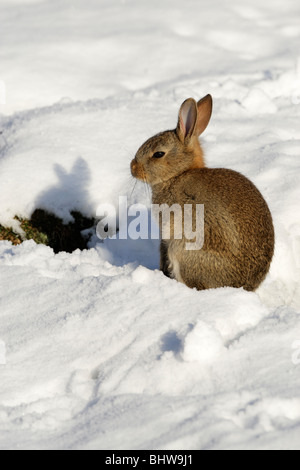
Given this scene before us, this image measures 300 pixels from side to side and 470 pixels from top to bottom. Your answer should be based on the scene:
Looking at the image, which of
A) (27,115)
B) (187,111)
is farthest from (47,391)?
(27,115)

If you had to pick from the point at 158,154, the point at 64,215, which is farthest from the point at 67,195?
the point at 158,154

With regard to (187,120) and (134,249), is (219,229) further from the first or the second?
(134,249)

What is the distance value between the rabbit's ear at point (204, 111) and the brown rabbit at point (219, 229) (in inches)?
6.6

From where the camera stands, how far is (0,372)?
404 centimetres

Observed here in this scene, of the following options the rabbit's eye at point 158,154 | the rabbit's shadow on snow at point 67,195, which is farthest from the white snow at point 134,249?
the rabbit's eye at point 158,154

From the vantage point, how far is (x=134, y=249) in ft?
20.9

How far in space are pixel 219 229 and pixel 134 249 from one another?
5.38 feet

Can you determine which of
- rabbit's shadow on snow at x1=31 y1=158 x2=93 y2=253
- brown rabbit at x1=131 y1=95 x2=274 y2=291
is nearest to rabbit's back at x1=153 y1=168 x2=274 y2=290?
brown rabbit at x1=131 y1=95 x2=274 y2=291

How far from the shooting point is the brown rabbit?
16.1 ft

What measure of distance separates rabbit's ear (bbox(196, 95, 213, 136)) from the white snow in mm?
1179

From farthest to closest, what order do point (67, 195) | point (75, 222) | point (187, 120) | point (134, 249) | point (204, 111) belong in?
point (67, 195) < point (75, 222) < point (134, 249) < point (204, 111) < point (187, 120)

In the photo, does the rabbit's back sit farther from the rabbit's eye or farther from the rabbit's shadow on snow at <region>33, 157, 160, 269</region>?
the rabbit's shadow on snow at <region>33, 157, 160, 269</region>

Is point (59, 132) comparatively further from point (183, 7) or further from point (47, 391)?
point (183, 7)

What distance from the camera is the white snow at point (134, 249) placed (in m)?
3.51
